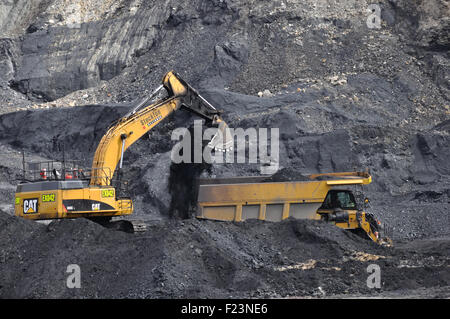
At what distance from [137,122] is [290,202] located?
3.60 metres

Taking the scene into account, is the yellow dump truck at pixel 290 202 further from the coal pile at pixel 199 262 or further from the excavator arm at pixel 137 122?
the excavator arm at pixel 137 122

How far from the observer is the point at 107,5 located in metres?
35.0

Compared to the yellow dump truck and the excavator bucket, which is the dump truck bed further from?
the excavator bucket

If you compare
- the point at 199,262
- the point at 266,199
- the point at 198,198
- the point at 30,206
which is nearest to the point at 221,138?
Answer: the point at 198,198

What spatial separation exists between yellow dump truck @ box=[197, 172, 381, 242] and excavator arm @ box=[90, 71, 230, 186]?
1.87 m

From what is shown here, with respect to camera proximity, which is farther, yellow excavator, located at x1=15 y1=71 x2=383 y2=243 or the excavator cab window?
the excavator cab window

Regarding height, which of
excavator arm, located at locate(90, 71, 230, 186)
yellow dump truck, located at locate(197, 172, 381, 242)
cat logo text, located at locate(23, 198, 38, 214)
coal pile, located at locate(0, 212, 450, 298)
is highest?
excavator arm, located at locate(90, 71, 230, 186)

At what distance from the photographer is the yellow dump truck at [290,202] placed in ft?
48.0

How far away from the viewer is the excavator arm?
1380 centimetres

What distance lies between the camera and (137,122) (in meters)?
14.6

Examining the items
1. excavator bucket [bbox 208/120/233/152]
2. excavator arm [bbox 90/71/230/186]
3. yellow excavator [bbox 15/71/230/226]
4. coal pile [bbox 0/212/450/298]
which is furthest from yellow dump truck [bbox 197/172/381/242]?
excavator bucket [bbox 208/120/233/152]

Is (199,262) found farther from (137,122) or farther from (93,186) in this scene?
(137,122)

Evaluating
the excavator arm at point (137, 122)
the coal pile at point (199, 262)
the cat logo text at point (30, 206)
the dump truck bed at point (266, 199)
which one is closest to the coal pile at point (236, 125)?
the coal pile at point (199, 262)

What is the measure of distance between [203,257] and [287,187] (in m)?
3.89
